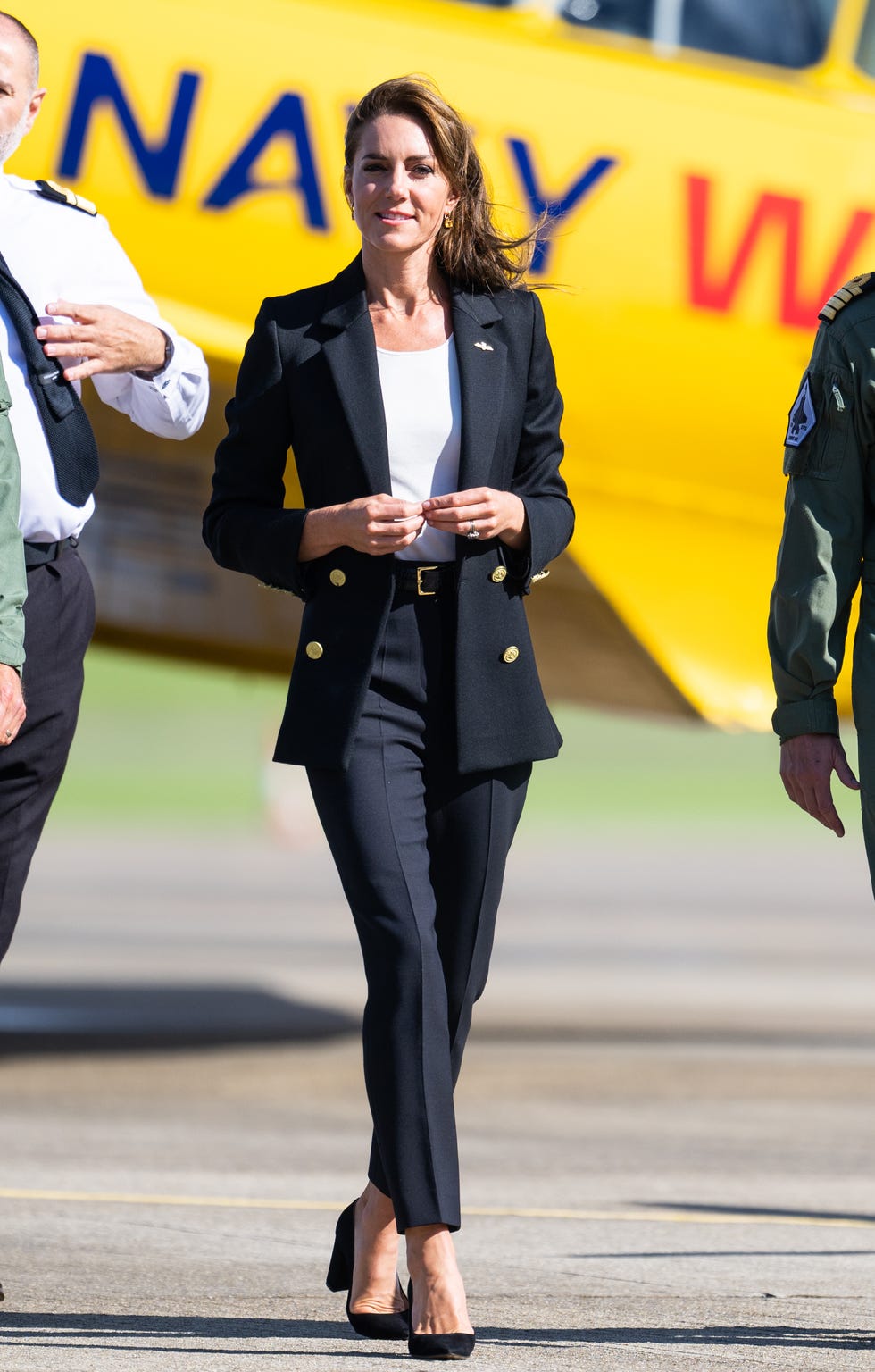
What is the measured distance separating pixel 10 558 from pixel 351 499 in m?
0.59

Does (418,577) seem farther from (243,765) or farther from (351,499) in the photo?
(243,765)

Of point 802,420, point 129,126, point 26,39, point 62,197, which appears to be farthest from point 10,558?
point 129,126

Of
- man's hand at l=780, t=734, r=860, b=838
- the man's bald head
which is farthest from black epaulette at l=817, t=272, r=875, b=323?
the man's bald head

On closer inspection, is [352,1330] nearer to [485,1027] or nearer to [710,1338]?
[710,1338]

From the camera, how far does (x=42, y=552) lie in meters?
3.75

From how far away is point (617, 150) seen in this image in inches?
272

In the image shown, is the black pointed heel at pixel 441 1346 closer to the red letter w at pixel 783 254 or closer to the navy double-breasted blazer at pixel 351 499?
the navy double-breasted blazer at pixel 351 499

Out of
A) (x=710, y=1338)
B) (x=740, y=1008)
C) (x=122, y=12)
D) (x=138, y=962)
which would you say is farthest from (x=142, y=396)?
(x=138, y=962)

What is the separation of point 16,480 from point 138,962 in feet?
28.4

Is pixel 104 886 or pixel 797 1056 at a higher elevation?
pixel 797 1056

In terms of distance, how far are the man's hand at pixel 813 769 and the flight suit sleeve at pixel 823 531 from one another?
18mm

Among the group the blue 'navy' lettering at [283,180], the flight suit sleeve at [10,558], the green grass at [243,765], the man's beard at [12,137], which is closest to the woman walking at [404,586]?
the flight suit sleeve at [10,558]

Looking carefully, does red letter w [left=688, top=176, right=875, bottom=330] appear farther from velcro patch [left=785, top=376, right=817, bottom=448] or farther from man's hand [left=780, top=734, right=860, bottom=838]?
man's hand [left=780, top=734, right=860, bottom=838]

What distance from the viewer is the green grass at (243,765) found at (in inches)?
1286
